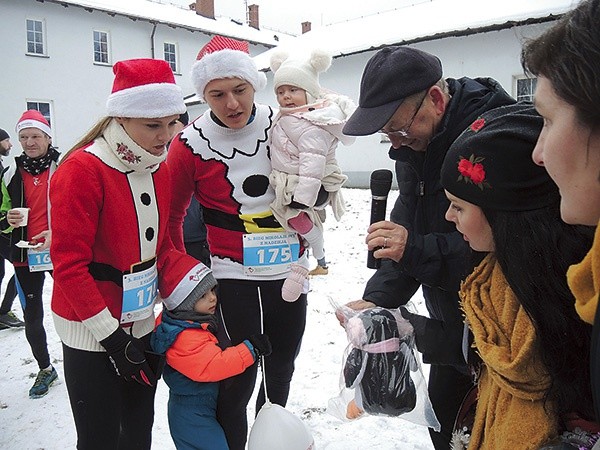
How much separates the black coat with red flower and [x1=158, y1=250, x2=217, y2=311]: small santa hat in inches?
29.8

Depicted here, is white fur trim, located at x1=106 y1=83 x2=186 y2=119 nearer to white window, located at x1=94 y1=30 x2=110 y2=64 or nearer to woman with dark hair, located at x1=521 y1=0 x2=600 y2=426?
woman with dark hair, located at x1=521 y1=0 x2=600 y2=426

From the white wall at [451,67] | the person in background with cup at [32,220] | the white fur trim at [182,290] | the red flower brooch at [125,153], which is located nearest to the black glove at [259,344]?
the white fur trim at [182,290]

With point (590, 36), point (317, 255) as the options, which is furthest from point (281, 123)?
point (590, 36)

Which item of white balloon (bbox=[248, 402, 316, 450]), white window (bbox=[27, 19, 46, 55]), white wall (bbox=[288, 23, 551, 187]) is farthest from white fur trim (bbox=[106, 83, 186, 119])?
white window (bbox=[27, 19, 46, 55])

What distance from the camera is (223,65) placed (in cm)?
233

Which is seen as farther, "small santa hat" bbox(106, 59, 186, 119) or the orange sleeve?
the orange sleeve

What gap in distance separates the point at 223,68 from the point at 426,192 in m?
1.12

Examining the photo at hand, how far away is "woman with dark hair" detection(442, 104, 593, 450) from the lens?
4.00 ft

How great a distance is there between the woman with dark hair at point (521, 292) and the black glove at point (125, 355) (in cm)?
128

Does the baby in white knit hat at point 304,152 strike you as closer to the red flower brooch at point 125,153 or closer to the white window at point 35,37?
the red flower brooch at point 125,153

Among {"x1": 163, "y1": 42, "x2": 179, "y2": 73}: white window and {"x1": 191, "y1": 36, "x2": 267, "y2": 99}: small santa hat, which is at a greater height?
{"x1": 163, "y1": 42, "x2": 179, "y2": 73}: white window

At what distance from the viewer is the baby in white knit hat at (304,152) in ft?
7.97

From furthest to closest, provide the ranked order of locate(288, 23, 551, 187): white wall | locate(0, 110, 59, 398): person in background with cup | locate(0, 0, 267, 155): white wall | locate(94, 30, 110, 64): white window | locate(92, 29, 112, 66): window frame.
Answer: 1. locate(94, 30, 110, 64): white window
2. locate(92, 29, 112, 66): window frame
3. locate(0, 0, 267, 155): white wall
4. locate(288, 23, 551, 187): white wall
5. locate(0, 110, 59, 398): person in background with cup

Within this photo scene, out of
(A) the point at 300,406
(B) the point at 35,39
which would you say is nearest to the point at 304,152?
(A) the point at 300,406
